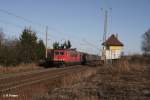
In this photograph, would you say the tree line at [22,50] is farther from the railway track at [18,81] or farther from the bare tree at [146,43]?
the bare tree at [146,43]

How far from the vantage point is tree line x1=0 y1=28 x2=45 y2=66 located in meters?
37.4

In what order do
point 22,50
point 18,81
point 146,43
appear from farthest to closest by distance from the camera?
1. point 146,43
2. point 22,50
3. point 18,81

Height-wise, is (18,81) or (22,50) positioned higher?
(22,50)

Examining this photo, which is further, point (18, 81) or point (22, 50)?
point (22, 50)

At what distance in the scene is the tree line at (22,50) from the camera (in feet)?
123

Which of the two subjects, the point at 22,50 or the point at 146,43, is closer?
the point at 22,50

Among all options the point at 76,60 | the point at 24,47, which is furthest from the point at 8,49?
the point at 76,60

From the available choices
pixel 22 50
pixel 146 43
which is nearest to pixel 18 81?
pixel 22 50

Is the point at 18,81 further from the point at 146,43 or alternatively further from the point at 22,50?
the point at 146,43

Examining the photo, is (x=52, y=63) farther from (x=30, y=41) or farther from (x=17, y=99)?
(x=17, y=99)

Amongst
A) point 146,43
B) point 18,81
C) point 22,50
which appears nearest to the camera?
point 18,81

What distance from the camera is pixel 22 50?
42.9 meters

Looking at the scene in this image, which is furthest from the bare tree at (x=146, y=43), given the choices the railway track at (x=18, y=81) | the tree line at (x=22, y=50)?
the railway track at (x=18, y=81)

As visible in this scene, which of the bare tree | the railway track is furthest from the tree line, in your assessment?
the bare tree
